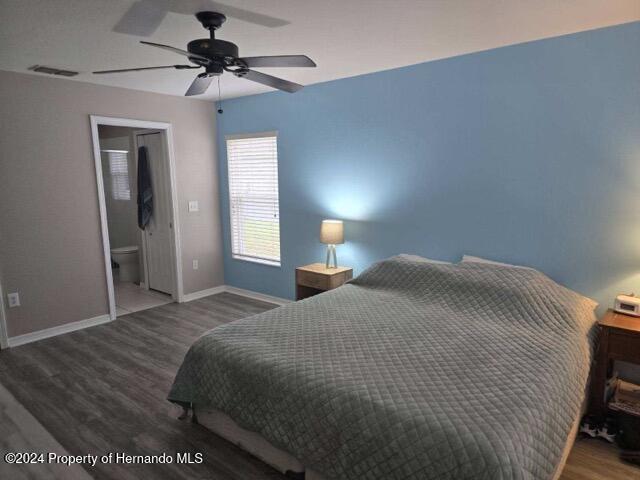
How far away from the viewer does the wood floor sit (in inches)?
83.6

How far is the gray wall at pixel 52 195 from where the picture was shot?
3537 mm

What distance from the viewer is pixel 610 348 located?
2.34 metres

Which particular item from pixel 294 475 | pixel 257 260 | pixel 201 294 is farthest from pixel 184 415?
pixel 201 294

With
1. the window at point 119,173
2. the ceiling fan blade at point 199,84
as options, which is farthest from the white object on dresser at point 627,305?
the window at point 119,173

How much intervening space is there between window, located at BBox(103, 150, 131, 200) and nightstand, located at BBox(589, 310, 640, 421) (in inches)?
246

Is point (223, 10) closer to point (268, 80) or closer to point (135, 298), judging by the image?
point (268, 80)

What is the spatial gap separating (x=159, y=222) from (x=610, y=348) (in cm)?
476

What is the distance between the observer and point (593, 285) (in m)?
2.78

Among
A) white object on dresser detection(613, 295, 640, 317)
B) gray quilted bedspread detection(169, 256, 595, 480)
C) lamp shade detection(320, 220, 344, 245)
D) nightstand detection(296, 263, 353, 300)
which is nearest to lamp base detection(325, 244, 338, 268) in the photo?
nightstand detection(296, 263, 353, 300)

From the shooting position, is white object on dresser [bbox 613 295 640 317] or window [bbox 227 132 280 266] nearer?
white object on dresser [bbox 613 295 640 317]

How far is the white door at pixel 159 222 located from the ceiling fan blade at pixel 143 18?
7.49ft

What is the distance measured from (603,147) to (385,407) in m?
2.33

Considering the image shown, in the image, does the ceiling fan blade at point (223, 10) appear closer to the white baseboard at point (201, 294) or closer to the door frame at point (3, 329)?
the door frame at point (3, 329)

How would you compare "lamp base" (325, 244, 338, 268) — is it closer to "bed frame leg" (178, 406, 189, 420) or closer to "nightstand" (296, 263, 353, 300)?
"nightstand" (296, 263, 353, 300)
